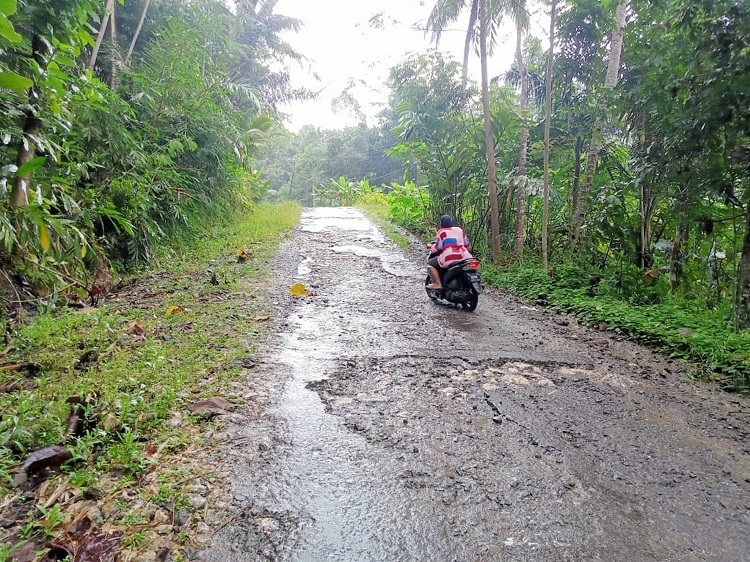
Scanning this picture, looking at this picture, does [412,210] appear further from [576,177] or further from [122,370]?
[122,370]

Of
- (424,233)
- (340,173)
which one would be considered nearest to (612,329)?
(424,233)

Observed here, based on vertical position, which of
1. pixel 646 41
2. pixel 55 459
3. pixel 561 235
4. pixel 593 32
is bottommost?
pixel 55 459

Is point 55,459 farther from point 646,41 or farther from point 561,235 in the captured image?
point 561,235

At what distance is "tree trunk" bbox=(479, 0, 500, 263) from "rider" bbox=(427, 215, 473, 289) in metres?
2.34

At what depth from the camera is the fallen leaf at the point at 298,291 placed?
6.94 m

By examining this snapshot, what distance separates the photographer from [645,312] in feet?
19.1

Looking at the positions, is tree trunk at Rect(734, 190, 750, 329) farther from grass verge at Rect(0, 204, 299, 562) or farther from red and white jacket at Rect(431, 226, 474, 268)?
grass verge at Rect(0, 204, 299, 562)

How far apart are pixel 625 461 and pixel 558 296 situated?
4423 mm

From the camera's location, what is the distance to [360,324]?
5.66 metres

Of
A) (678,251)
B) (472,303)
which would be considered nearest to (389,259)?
(472,303)

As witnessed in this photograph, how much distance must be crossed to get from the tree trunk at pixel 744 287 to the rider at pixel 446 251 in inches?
123

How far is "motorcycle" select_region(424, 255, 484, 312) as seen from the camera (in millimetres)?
6539

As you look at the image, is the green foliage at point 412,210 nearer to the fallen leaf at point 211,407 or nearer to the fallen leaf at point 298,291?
the fallen leaf at point 298,291

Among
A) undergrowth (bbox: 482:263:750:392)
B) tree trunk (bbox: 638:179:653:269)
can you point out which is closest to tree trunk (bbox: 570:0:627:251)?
undergrowth (bbox: 482:263:750:392)
